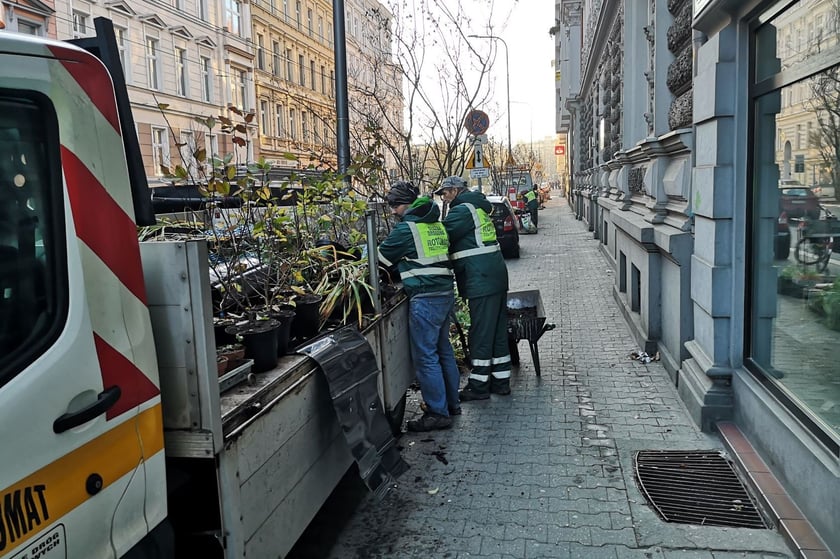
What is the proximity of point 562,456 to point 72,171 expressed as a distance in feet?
12.2

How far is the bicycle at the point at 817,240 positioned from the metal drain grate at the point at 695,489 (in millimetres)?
1377

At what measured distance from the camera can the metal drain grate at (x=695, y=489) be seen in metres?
3.77

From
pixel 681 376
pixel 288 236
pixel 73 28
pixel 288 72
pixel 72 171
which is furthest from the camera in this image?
pixel 288 72

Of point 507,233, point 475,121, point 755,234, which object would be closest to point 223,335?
point 755,234

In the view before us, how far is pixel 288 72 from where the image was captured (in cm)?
4069

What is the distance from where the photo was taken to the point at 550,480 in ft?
14.3

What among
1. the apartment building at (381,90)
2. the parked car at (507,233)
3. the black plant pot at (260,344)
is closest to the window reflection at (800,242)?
the black plant pot at (260,344)

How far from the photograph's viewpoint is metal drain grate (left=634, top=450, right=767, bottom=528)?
12.4 feet

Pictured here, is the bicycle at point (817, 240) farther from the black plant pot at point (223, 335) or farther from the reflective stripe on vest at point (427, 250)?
the black plant pot at point (223, 335)

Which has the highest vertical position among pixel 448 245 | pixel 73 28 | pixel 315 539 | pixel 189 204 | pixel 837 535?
pixel 73 28

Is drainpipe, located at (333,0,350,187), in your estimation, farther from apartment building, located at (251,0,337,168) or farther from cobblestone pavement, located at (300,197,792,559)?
apartment building, located at (251,0,337,168)

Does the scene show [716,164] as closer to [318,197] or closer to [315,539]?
[318,197]

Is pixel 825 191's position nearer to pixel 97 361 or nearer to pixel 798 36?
pixel 798 36

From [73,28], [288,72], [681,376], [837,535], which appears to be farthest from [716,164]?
[288,72]
